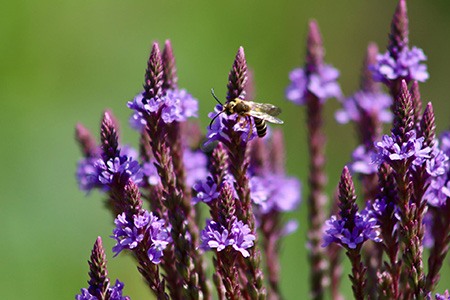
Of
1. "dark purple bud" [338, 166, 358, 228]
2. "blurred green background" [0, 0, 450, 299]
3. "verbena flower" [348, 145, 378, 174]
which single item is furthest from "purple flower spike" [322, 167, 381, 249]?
"blurred green background" [0, 0, 450, 299]

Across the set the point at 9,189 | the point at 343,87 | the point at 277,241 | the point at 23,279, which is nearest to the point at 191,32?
the point at 343,87

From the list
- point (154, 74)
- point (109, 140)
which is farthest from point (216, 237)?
point (154, 74)

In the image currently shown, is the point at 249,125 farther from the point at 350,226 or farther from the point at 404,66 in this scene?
the point at 404,66

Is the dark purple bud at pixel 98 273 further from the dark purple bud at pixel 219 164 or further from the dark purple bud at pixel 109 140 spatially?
the dark purple bud at pixel 219 164

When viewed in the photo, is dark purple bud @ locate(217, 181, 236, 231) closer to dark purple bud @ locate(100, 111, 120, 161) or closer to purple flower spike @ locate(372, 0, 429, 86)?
dark purple bud @ locate(100, 111, 120, 161)

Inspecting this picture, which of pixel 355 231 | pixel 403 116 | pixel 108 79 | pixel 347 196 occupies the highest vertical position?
pixel 108 79

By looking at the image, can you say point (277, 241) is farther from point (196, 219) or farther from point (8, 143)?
point (8, 143)
